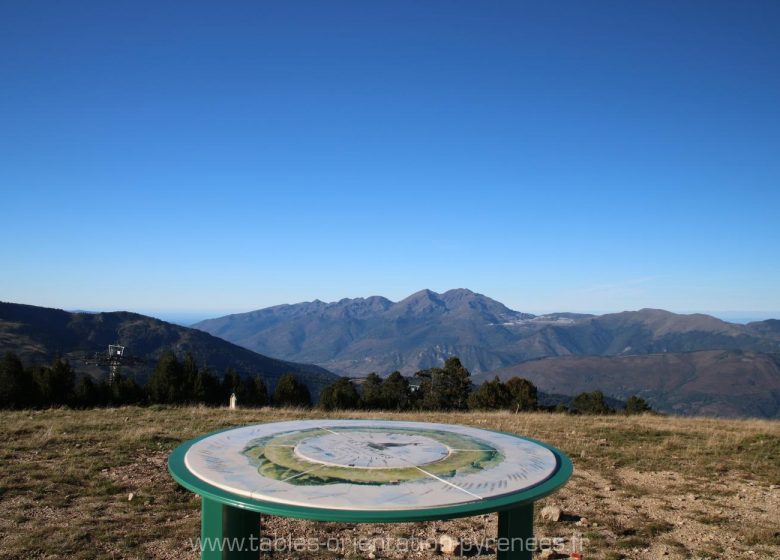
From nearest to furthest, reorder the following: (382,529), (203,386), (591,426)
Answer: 1. (382,529)
2. (591,426)
3. (203,386)

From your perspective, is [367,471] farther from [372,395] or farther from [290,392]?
[290,392]

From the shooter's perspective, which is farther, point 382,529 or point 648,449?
point 648,449

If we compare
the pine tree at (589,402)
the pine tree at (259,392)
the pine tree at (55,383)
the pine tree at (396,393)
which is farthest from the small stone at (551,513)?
the pine tree at (259,392)

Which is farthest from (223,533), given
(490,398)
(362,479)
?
(490,398)

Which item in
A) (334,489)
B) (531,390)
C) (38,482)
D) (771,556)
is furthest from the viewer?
(531,390)

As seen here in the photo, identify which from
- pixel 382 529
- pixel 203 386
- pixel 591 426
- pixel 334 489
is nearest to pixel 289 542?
pixel 382 529

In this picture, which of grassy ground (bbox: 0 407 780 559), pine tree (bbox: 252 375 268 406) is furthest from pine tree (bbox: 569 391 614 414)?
grassy ground (bbox: 0 407 780 559)

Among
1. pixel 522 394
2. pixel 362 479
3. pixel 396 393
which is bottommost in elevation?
pixel 396 393

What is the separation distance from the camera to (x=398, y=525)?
369 inches

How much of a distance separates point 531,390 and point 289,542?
36069 mm

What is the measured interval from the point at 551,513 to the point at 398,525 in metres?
2.63

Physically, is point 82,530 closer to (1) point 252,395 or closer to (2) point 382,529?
(2) point 382,529

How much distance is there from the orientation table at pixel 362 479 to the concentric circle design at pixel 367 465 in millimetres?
11

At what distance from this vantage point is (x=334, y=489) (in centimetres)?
530
